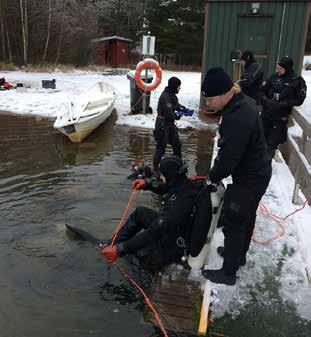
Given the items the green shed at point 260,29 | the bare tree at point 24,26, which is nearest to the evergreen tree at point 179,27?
the bare tree at point 24,26

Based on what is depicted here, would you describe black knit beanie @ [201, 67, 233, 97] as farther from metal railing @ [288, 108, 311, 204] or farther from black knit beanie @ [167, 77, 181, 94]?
black knit beanie @ [167, 77, 181, 94]

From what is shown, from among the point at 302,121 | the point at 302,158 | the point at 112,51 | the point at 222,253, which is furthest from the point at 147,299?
the point at 112,51

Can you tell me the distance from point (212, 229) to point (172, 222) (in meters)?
0.37

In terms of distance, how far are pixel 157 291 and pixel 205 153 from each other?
574 cm

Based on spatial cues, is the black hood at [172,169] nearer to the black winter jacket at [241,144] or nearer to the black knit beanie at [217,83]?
the black winter jacket at [241,144]

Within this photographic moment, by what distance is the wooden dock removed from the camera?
3.25m

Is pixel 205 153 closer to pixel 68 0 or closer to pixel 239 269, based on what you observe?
pixel 239 269

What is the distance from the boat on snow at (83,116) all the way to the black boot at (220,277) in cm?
635

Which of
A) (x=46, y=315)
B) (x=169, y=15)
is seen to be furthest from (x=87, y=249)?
(x=169, y=15)

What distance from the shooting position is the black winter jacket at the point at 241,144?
3.06 metres

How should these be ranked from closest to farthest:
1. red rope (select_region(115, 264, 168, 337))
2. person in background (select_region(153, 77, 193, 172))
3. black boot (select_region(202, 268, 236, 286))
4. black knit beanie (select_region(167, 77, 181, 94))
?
red rope (select_region(115, 264, 168, 337)) → black boot (select_region(202, 268, 236, 286)) → black knit beanie (select_region(167, 77, 181, 94)) → person in background (select_region(153, 77, 193, 172))

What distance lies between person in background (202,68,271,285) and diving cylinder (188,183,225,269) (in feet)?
0.42

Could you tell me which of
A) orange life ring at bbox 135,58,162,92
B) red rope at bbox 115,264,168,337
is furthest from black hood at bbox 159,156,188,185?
orange life ring at bbox 135,58,162,92

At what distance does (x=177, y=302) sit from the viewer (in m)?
3.47
